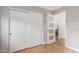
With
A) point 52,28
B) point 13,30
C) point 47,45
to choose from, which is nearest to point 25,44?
point 13,30

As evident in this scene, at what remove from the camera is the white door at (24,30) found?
5.79 ft

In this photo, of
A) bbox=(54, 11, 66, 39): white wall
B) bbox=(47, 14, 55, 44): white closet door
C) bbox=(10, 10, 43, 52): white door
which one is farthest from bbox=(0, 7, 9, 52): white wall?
bbox=(54, 11, 66, 39): white wall

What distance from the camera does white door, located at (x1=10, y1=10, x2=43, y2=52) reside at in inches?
69.5

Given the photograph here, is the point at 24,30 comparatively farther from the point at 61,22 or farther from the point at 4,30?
the point at 61,22

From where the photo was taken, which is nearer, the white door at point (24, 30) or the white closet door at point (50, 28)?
the white door at point (24, 30)

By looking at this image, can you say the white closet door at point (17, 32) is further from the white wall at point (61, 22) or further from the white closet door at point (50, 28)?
the white wall at point (61, 22)

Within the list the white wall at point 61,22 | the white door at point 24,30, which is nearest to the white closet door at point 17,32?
the white door at point 24,30

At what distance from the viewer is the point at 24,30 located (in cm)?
197

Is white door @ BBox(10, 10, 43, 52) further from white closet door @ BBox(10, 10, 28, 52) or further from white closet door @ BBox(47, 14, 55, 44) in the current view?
white closet door @ BBox(47, 14, 55, 44)

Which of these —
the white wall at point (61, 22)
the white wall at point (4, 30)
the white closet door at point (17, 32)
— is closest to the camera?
the white wall at point (4, 30)

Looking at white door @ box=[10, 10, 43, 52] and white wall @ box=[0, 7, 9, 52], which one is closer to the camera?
white wall @ box=[0, 7, 9, 52]

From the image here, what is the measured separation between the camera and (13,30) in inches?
70.2
